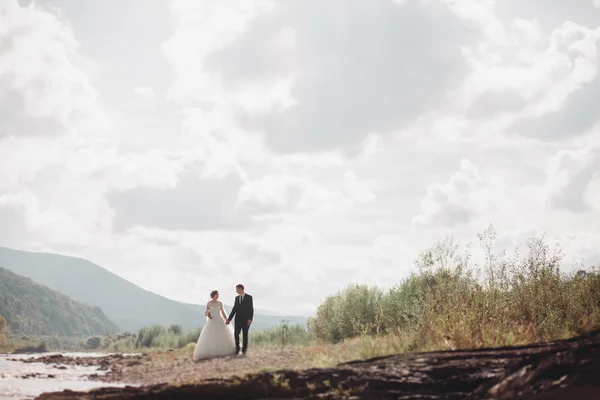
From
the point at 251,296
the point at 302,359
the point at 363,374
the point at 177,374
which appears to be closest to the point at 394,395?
the point at 363,374

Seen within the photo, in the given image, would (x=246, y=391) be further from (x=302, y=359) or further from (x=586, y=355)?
(x=586, y=355)

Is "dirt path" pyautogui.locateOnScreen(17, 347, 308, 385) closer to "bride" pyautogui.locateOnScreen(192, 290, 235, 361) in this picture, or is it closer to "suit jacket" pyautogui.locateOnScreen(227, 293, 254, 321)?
"bride" pyautogui.locateOnScreen(192, 290, 235, 361)

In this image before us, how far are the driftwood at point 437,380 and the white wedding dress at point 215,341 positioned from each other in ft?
25.4

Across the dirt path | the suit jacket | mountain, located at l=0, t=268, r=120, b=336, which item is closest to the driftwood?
the dirt path

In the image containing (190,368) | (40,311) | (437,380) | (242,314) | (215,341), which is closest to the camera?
(437,380)

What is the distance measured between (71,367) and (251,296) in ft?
20.2

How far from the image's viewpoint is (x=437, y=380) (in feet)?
31.2

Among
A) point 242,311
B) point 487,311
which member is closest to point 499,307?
point 487,311

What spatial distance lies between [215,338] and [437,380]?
10862 mm

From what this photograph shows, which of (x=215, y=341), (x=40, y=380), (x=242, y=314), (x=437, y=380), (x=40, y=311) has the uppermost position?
(x=40, y=311)

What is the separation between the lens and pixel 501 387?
8.59 meters

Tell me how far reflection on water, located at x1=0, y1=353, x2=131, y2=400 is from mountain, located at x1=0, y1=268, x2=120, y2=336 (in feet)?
293

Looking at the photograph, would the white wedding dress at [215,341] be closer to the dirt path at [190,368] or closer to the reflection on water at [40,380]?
the dirt path at [190,368]

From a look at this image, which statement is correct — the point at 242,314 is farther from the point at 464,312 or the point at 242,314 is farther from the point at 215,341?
the point at 464,312
